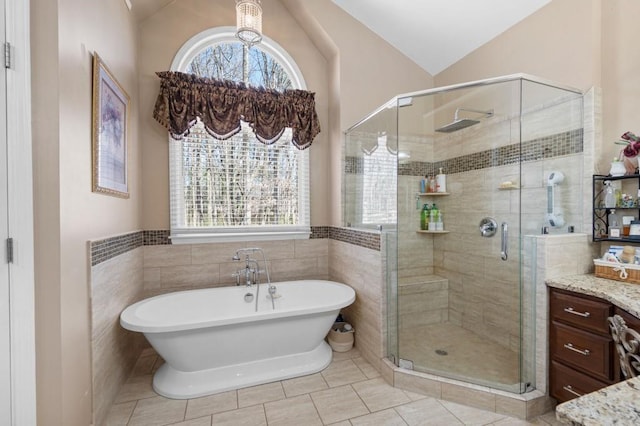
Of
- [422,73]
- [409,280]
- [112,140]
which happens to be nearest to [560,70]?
[422,73]

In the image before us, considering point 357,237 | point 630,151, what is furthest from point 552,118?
point 357,237

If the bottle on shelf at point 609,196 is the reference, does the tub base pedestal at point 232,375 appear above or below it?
below

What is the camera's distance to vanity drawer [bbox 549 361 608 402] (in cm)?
164

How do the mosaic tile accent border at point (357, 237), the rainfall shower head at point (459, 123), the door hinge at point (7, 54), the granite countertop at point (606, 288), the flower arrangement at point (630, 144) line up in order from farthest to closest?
1. the rainfall shower head at point (459, 123)
2. the mosaic tile accent border at point (357, 237)
3. the flower arrangement at point (630, 144)
4. the granite countertop at point (606, 288)
5. the door hinge at point (7, 54)

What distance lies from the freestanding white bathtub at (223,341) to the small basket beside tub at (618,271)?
1.73m

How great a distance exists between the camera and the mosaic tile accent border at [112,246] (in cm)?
171

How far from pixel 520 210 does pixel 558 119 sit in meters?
0.75

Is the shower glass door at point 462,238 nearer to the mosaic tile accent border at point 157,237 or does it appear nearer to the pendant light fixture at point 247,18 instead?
the pendant light fixture at point 247,18

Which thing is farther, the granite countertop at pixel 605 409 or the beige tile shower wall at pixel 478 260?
the beige tile shower wall at pixel 478 260

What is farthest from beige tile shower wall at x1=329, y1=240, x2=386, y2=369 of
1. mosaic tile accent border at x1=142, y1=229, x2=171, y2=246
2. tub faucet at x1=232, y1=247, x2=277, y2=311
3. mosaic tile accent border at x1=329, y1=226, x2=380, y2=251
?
mosaic tile accent border at x1=142, y1=229, x2=171, y2=246

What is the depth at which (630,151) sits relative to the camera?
185cm

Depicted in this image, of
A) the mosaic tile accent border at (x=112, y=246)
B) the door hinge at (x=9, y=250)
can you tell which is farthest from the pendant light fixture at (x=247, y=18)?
the door hinge at (x=9, y=250)

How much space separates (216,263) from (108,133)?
143cm

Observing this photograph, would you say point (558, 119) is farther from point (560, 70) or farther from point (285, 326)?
point (285, 326)
